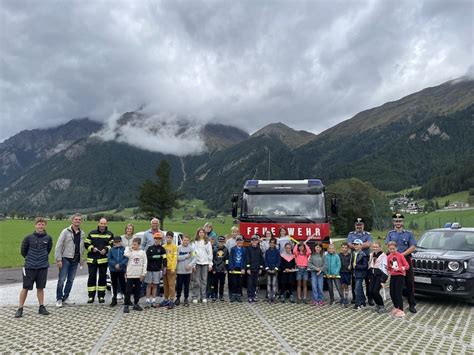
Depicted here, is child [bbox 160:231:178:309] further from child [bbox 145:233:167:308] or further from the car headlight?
the car headlight

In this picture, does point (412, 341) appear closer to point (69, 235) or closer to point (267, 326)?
point (267, 326)

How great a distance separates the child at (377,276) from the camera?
8.89m

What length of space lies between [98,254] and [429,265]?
806cm

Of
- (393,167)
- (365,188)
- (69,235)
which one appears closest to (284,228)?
(69,235)

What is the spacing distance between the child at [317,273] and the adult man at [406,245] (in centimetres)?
166

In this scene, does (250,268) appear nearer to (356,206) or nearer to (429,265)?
(429,265)

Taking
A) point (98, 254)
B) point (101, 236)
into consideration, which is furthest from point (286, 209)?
point (98, 254)

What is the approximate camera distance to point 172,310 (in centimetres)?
876

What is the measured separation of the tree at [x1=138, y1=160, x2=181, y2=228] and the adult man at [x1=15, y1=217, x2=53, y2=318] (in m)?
48.8

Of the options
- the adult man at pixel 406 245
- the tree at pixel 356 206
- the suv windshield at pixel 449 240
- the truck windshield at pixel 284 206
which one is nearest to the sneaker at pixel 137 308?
the truck windshield at pixel 284 206

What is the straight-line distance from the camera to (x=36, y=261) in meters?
8.28

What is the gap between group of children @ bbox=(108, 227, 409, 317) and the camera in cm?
890

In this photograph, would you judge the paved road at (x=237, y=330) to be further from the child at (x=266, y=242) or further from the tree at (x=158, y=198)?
the tree at (x=158, y=198)

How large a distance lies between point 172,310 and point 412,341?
491cm
